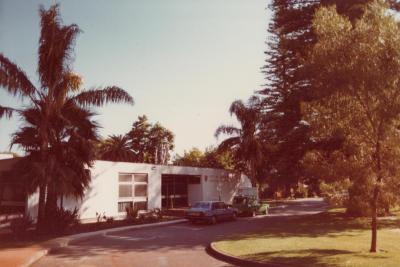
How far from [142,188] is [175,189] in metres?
7.45

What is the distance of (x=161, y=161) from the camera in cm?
5800

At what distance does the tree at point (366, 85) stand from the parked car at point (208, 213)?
12.2 meters

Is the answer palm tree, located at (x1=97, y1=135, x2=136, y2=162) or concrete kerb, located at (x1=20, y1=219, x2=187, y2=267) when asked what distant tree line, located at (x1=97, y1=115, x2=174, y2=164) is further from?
concrete kerb, located at (x1=20, y1=219, x2=187, y2=267)

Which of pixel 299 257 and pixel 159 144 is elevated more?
pixel 159 144

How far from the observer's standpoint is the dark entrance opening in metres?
35.1

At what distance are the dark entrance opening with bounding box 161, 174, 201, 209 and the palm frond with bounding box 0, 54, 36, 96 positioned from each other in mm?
18674

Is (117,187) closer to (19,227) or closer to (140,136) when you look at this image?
(19,227)

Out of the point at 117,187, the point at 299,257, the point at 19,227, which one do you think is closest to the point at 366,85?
the point at 299,257

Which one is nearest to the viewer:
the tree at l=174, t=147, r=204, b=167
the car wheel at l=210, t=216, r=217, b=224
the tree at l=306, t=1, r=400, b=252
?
the tree at l=306, t=1, r=400, b=252

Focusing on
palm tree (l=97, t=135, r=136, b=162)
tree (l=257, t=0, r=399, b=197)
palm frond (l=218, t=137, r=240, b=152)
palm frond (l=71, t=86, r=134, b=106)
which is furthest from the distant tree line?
palm frond (l=71, t=86, r=134, b=106)

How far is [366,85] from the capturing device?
12.6 metres

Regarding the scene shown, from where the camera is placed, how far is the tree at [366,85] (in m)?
12.3

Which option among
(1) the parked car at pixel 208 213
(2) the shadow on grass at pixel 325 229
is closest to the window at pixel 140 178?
(1) the parked car at pixel 208 213

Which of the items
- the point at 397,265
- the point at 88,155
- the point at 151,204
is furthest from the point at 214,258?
the point at 151,204
